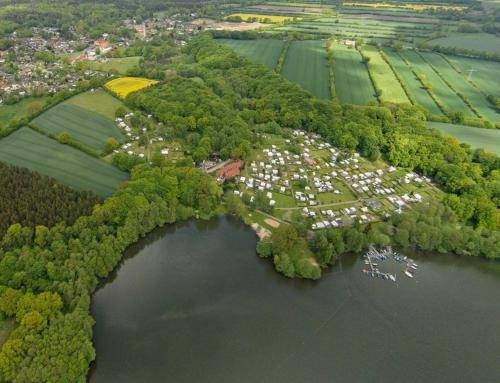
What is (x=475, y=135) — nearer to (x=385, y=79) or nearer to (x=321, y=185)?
(x=385, y=79)

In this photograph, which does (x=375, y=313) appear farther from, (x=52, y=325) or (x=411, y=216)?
(x=52, y=325)

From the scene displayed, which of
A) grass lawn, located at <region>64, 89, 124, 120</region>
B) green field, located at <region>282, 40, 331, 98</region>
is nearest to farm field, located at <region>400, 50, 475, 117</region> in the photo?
green field, located at <region>282, 40, 331, 98</region>

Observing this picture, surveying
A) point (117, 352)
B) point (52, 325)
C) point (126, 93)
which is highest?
point (126, 93)

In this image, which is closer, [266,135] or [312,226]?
[312,226]

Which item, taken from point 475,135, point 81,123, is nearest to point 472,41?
point 475,135

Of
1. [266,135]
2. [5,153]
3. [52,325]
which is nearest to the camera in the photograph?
[52,325]

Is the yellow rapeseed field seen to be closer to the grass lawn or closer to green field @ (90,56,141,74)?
the grass lawn

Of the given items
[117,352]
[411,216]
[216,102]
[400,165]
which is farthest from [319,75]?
[117,352]
